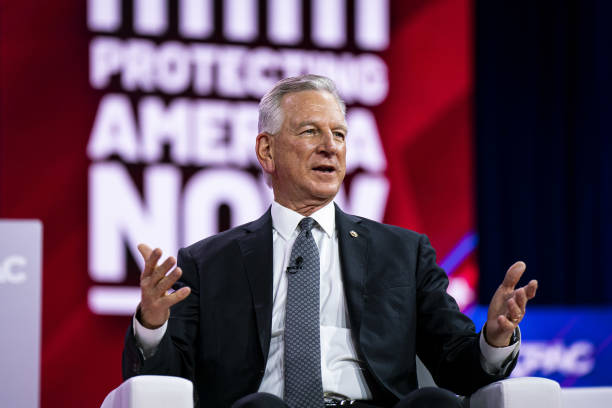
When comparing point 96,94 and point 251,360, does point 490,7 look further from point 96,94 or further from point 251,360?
point 251,360

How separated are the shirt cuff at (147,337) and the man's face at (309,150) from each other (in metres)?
0.59

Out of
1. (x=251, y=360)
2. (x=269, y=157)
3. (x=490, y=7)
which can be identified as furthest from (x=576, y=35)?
(x=251, y=360)

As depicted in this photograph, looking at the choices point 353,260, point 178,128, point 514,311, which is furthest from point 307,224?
point 178,128

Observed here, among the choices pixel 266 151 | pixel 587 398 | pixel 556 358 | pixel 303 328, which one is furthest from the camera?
pixel 556 358

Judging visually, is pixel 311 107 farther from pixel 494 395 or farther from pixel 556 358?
pixel 556 358

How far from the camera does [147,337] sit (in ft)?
6.23

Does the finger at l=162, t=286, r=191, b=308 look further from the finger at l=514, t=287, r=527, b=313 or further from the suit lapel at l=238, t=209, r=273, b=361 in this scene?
the finger at l=514, t=287, r=527, b=313

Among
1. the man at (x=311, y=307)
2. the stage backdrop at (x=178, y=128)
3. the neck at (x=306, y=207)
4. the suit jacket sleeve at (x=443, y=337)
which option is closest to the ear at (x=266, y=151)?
the man at (x=311, y=307)

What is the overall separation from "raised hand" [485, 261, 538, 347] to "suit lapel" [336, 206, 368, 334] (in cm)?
34

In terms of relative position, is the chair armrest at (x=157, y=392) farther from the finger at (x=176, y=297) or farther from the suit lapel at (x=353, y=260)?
the suit lapel at (x=353, y=260)

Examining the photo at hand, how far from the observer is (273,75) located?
414 centimetres

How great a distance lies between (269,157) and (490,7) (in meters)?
2.86

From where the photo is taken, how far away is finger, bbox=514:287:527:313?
1.79m

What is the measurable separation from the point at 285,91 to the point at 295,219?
1.22 feet
